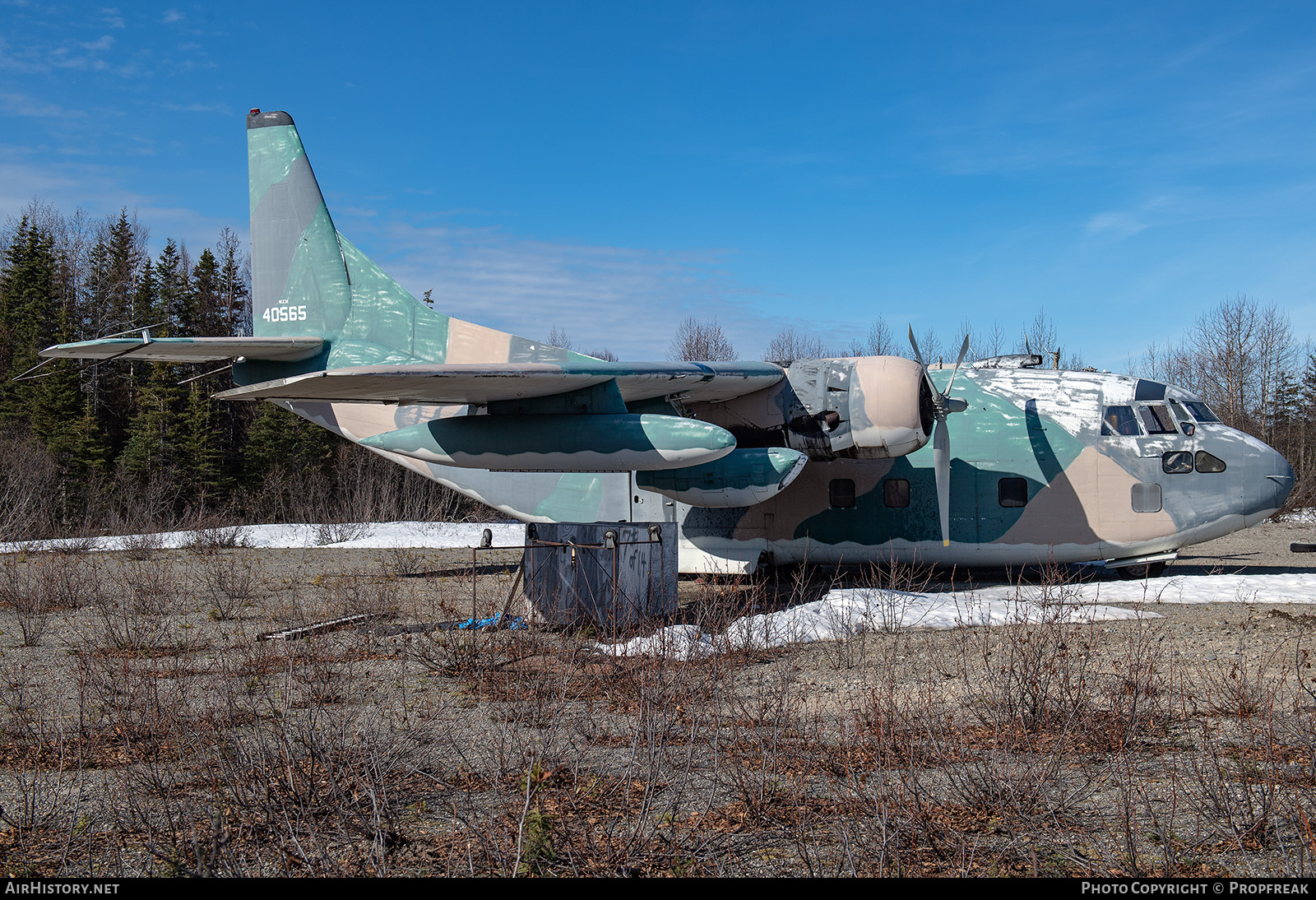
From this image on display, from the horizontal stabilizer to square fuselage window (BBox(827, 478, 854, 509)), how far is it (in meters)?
9.51

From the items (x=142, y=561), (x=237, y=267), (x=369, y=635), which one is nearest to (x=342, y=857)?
(x=369, y=635)

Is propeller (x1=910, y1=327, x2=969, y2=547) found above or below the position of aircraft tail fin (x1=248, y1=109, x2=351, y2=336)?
below

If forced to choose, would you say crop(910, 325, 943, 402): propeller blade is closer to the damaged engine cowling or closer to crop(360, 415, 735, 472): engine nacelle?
the damaged engine cowling

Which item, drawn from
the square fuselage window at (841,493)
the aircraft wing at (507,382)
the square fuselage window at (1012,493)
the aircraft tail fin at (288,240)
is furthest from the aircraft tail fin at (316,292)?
the square fuselage window at (1012,493)

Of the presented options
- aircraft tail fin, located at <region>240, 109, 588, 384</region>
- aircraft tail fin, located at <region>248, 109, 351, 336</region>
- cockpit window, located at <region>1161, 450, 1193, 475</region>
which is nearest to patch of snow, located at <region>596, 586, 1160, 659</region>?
cockpit window, located at <region>1161, 450, 1193, 475</region>

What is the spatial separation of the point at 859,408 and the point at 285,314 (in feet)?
36.3

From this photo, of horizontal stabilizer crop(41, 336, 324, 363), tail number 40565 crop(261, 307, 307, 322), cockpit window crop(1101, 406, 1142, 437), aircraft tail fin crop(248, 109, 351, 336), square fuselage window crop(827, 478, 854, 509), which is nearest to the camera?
horizontal stabilizer crop(41, 336, 324, 363)

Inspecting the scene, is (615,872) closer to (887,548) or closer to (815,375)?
(815,375)

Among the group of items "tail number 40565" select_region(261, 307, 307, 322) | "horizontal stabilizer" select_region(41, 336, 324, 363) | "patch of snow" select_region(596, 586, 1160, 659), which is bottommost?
"patch of snow" select_region(596, 586, 1160, 659)

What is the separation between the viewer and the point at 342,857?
3.74 m

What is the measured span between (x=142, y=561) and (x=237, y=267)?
142 ft

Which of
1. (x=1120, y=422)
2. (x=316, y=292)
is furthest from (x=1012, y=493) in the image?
(x=316, y=292)

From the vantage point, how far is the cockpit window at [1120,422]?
12945mm

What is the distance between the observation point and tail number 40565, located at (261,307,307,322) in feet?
51.4
